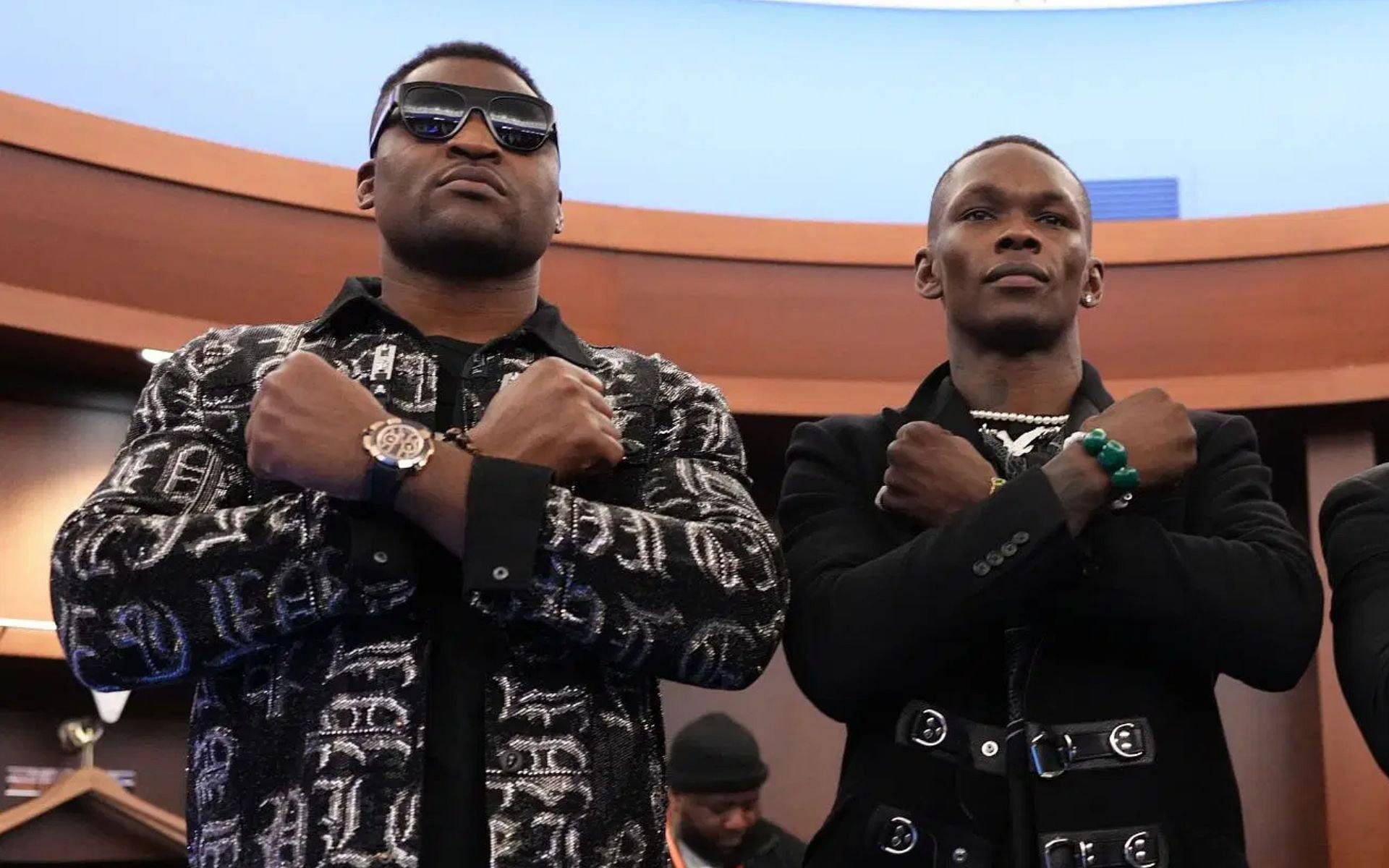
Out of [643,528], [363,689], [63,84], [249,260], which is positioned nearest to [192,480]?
[363,689]

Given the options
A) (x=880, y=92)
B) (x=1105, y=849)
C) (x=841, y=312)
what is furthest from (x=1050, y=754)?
(x=880, y=92)

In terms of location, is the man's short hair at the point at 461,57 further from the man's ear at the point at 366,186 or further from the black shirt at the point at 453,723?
the black shirt at the point at 453,723

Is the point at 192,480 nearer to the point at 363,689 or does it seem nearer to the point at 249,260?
the point at 363,689

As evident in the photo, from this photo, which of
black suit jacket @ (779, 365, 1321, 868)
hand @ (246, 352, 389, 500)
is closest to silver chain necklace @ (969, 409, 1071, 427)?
black suit jacket @ (779, 365, 1321, 868)

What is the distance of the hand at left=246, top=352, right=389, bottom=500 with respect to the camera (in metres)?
1.45

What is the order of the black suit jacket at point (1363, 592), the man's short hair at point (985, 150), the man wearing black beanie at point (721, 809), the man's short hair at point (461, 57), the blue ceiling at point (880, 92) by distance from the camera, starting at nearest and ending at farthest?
the black suit jacket at point (1363, 592), the man's short hair at point (461, 57), the man's short hair at point (985, 150), the man wearing black beanie at point (721, 809), the blue ceiling at point (880, 92)

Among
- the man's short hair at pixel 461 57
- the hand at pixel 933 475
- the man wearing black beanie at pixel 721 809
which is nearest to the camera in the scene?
the hand at pixel 933 475

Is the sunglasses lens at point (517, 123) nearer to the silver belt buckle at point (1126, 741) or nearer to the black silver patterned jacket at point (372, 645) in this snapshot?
the black silver patterned jacket at point (372, 645)

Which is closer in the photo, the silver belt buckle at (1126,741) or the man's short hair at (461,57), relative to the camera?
the silver belt buckle at (1126,741)

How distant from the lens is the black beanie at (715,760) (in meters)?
3.79

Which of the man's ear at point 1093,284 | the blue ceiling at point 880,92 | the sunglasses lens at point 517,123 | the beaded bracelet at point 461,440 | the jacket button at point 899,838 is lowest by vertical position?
the jacket button at point 899,838

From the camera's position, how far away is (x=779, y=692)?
178 inches


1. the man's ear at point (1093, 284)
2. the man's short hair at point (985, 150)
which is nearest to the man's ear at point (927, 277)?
the man's short hair at point (985, 150)

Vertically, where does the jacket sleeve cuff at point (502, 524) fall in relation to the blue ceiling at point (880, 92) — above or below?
below
